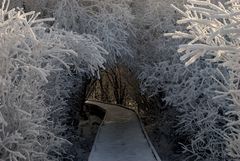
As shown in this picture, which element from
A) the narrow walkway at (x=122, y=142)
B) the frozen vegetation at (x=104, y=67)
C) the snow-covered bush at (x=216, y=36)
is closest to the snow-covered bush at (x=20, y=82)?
the frozen vegetation at (x=104, y=67)

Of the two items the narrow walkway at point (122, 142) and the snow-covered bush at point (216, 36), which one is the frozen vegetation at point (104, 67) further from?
the narrow walkway at point (122, 142)

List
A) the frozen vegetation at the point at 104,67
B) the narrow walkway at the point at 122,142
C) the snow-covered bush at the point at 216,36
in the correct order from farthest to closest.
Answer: the narrow walkway at the point at 122,142 < the frozen vegetation at the point at 104,67 < the snow-covered bush at the point at 216,36

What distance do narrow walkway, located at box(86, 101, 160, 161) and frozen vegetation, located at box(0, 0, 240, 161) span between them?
796 mm

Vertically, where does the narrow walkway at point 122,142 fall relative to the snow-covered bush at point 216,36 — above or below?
below

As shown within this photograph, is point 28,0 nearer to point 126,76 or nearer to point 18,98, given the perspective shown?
point 18,98

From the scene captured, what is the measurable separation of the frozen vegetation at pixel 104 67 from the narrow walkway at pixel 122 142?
796 mm

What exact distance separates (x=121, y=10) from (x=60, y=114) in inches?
144

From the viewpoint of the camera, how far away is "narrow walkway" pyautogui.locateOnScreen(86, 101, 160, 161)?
10.8 m

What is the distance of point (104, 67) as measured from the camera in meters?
11.8

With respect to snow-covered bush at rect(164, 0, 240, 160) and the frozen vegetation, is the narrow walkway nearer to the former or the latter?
the frozen vegetation

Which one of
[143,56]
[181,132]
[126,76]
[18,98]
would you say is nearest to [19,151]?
[18,98]

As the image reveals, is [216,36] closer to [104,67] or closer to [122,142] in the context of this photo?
[104,67]

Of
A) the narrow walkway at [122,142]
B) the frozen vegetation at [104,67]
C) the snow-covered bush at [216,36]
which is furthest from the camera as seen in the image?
the narrow walkway at [122,142]

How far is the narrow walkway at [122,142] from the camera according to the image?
10.8m
